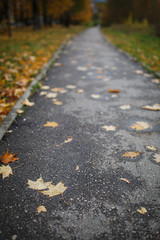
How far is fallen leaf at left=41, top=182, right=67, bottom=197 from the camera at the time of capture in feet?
5.46

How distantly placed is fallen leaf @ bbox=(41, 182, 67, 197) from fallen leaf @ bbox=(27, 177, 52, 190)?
43 mm

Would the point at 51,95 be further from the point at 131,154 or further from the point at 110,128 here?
the point at 131,154

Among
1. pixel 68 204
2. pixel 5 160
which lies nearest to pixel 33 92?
pixel 5 160

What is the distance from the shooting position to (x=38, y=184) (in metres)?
1.75

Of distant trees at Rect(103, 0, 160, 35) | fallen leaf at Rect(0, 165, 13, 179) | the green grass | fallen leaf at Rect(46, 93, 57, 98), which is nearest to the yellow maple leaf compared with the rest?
fallen leaf at Rect(0, 165, 13, 179)

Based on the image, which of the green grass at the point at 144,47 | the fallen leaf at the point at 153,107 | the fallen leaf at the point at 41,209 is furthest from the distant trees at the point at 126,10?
the fallen leaf at the point at 41,209

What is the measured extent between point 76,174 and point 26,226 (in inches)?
25.7

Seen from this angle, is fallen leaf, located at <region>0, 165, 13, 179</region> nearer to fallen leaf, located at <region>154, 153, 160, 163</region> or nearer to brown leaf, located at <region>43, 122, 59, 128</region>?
brown leaf, located at <region>43, 122, 59, 128</region>

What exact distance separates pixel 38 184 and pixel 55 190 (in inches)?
7.1

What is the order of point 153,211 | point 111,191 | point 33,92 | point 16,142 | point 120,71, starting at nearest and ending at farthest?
point 153,211 < point 111,191 < point 16,142 < point 33,92 < point 120,71

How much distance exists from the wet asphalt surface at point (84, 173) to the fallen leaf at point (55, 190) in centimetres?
4

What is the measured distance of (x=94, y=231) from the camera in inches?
53.9

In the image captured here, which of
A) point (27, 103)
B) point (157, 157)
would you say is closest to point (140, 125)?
point (157, 157)

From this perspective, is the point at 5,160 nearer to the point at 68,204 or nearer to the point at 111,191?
the point at 68,204
